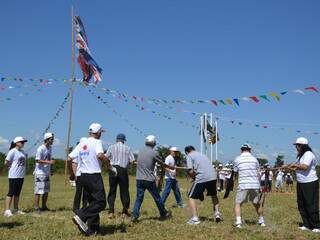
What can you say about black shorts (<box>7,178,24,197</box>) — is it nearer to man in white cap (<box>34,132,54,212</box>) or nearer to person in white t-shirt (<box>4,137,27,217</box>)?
person in white t-shirt (<box>4,137,27,217</box>)

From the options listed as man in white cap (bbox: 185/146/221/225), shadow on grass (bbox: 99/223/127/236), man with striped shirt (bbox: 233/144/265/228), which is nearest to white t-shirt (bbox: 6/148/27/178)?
shadow on grass (bbox: 99/223/127/236)

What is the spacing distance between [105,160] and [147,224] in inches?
74.2

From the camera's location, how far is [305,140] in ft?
29.0

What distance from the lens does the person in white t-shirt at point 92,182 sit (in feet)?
24.4

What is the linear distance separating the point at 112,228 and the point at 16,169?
3269 mm

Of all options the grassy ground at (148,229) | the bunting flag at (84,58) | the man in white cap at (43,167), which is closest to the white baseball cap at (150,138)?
the grassy ground at (148,229)

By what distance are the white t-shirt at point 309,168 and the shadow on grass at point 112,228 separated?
3480 mm

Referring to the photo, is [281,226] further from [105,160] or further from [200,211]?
[105,160]

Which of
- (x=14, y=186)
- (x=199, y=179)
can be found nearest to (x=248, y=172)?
(x=199, y=179)

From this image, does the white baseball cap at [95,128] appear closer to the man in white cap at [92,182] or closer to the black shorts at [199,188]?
the man in white cap at [92,182]

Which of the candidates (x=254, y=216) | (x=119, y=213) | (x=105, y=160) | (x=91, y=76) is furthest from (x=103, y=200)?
(x=91, y=76)

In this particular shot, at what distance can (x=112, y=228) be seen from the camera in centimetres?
820

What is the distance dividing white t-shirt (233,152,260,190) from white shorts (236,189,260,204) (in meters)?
0.09

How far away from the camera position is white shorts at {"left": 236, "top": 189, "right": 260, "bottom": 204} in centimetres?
880
